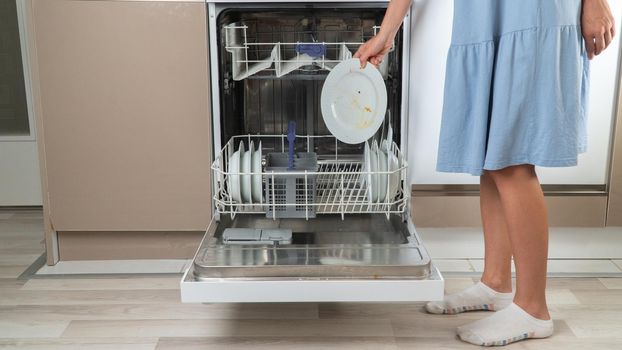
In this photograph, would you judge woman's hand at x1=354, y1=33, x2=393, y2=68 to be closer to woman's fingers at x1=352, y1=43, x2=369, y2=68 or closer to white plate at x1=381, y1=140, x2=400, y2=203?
woman's fingers at x1=352, y1=43, x2=369, y2=68

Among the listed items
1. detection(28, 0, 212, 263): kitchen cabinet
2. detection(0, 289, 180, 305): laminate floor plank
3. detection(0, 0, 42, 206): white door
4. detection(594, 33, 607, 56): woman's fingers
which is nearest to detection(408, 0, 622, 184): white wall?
detection(594, 33, 607, 56): woman's fingers

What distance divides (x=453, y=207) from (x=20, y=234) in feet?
5.26

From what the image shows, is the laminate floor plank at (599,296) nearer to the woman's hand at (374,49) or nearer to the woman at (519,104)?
the woman at (519,104)

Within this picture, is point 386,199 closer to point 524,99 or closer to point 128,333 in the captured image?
point 524,99

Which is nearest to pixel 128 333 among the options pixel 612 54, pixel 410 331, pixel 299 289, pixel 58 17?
pixel 299 289

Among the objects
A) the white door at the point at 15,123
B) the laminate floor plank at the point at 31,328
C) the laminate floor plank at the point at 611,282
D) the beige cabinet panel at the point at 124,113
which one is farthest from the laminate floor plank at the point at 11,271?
the laminate floor plank at the point at 611,282

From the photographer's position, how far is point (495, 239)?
1.61m

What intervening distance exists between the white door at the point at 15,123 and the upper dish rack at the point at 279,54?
1240 mm

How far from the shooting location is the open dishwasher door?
50.1 inches

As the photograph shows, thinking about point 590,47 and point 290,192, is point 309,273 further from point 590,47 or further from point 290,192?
point 590,47

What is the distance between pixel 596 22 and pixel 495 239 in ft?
1.91

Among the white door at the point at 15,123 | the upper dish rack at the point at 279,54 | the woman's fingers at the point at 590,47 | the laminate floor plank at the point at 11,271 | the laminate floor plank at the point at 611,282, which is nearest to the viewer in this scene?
the woman's fingers at the point at 590,47

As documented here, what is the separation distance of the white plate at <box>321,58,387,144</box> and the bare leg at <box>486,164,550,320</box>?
0.33 metres

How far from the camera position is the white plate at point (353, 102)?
5.04 ft
